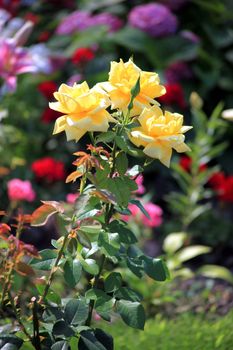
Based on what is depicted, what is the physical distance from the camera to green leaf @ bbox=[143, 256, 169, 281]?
5.67 ft

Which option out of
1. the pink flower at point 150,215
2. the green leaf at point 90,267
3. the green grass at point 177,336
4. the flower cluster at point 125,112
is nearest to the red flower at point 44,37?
the pink flower at point 150,215

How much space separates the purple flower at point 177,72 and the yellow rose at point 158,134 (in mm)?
3425

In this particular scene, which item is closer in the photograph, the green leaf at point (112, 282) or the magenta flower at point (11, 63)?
the green leaf at point (112, 282)

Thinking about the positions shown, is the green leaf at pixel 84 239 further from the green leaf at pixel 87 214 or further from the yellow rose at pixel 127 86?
the yellow rose at pixel 127 86

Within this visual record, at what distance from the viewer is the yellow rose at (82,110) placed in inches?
64.4

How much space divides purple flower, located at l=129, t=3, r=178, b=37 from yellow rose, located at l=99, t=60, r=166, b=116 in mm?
3482

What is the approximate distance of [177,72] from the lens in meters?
5.18

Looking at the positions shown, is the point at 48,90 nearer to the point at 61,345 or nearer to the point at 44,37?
the point at 44,37

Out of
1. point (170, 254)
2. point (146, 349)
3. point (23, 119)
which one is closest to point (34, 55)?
point (23, 119)

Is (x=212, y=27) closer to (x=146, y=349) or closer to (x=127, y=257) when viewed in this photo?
(x=146, y=349)

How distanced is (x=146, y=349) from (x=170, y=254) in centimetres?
115

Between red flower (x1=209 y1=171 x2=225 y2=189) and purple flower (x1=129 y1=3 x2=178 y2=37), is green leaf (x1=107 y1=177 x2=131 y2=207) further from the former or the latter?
purple flower (x1=129 y1=3 x2=178 y2=37)

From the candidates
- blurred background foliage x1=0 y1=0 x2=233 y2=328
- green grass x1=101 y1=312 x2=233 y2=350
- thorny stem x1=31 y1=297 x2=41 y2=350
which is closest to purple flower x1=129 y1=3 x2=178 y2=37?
blurred background foliage x1=0 y1=0 x2=233 y2=328

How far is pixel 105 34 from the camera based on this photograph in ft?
17.1
